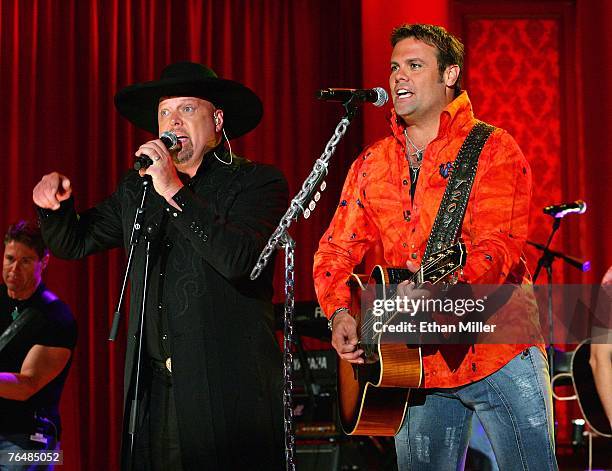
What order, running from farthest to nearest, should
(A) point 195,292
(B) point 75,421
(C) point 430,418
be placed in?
1. (B) point 75,421
2. (A) point 195,292
3. (C) point 430,418

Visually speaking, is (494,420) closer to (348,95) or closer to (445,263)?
(445,263)

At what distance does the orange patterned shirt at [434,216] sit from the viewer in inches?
106

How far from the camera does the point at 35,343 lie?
465 centimetres

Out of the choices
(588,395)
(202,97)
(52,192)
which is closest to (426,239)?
(202,97)

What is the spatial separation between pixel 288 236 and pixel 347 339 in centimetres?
51

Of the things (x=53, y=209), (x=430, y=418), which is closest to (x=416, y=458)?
(x=430, y=418)

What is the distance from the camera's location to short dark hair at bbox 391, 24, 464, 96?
3.02 meters

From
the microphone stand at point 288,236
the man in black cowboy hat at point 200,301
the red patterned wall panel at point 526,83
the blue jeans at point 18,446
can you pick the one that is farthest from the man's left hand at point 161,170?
the red patterned wall panel at point 526,83

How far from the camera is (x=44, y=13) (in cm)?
658

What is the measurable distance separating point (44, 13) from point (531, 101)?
3984 mm

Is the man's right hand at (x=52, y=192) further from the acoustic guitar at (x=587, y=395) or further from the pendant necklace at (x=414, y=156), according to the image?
the acoustic guitar at (x=587, y=395)

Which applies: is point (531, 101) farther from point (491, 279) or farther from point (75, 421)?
point (491, 279)

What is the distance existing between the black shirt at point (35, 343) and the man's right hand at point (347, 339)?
219 centimetres

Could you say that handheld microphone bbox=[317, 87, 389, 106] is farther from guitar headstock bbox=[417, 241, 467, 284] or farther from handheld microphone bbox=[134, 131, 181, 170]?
handheld microphone bbox=[134, 131, 181, 170]
